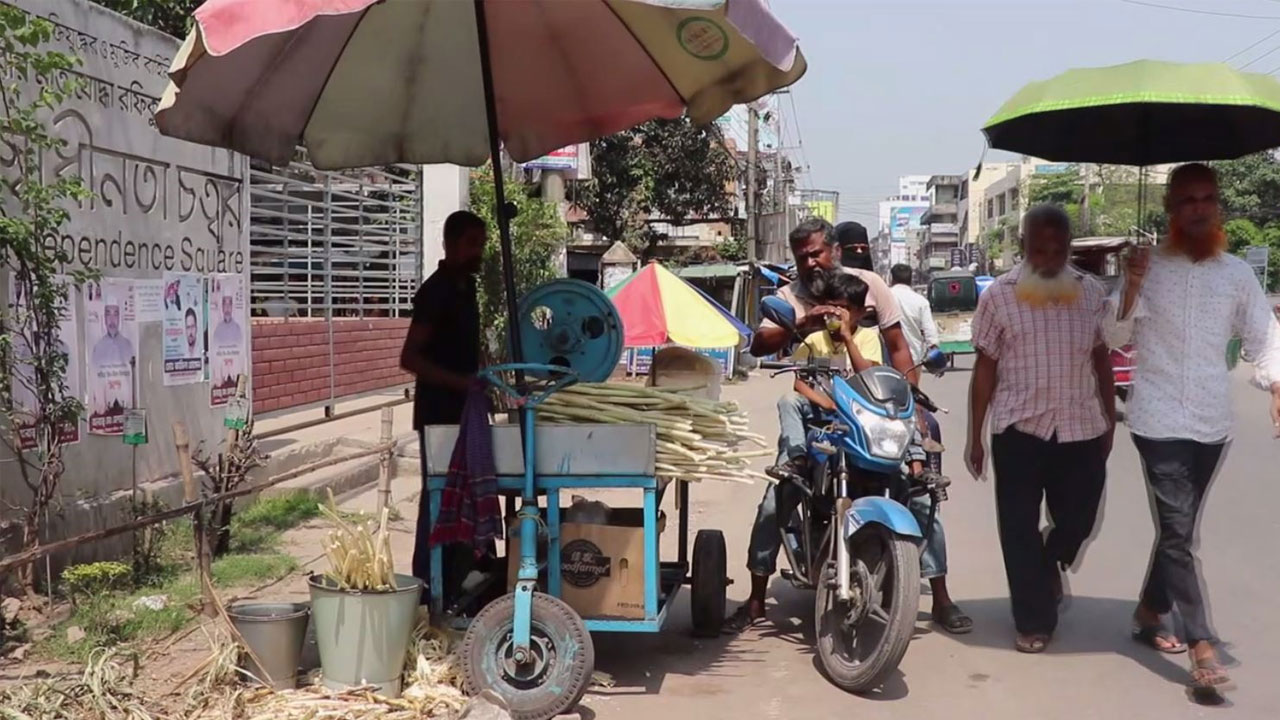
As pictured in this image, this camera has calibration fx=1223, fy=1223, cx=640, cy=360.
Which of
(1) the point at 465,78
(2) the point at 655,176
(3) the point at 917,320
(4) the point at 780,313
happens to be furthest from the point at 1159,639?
(2) the point at 655,176

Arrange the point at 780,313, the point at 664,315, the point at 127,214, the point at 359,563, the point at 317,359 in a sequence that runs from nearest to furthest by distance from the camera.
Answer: the point at 359,563
the point at 780,313
the point at 127,214
the point at 317,359
the point at 664,315

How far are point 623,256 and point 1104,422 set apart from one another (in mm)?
20211

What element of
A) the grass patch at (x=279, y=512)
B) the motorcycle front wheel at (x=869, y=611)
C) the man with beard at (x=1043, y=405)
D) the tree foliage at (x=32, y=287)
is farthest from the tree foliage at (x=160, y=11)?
the motorcycle front wheel at (x=869, y=611)

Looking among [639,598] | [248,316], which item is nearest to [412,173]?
[248,316]

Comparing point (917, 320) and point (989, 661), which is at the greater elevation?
point (917, 320)

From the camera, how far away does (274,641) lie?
4.46 m

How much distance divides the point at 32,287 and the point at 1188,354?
4991 millimetres

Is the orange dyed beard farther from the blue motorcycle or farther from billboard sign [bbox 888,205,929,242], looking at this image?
billboard sign [bbox 888,205,929,242]

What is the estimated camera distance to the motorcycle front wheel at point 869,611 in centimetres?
454

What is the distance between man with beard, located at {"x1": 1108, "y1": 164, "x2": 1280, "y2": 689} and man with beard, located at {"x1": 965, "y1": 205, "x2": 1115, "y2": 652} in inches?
9.4

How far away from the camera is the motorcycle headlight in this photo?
4840 millimetres

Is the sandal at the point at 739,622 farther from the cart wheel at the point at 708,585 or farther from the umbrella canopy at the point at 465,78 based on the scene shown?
the umbrella canopy at the point at 465,78

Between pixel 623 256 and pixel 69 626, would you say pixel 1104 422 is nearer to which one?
pixel 69 626

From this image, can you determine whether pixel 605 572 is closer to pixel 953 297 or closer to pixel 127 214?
pixel 127 214
